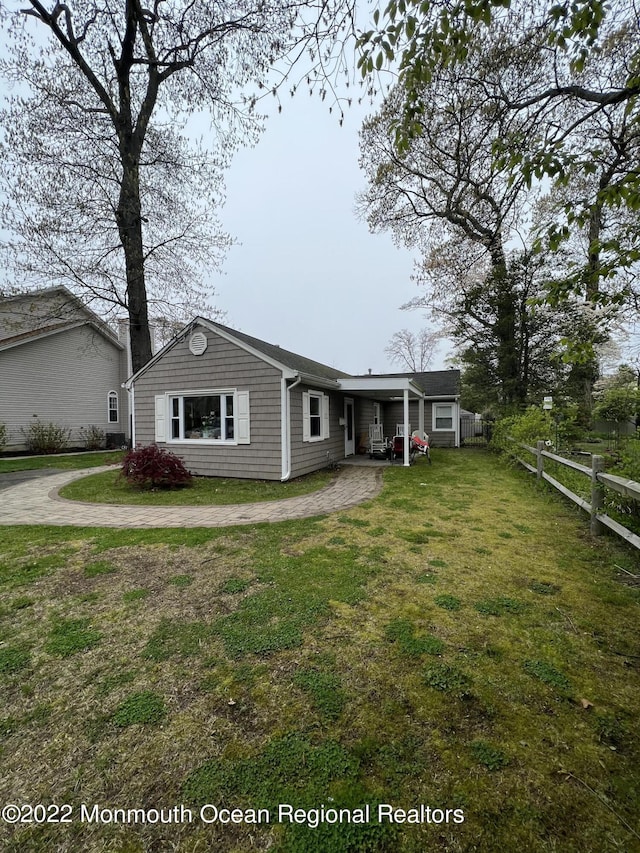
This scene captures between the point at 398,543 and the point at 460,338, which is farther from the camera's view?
the point at 460,338

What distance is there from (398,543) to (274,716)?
3.01 metres

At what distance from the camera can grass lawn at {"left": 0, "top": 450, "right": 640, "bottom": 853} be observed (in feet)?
5.00

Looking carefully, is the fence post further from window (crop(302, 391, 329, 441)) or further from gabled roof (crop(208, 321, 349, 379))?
window (crop(302, 391, 329, 441))

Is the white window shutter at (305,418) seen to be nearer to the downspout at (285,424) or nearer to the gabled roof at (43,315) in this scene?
the downspout at (285,424)

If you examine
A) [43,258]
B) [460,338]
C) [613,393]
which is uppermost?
[43,258]

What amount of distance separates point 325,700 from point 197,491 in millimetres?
6713

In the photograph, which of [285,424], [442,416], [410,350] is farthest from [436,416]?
[410,350]

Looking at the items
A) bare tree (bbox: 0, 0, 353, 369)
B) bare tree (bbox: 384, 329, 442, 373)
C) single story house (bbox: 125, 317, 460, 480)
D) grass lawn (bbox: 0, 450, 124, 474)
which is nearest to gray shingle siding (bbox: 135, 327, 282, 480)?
single story house (bbox: 125, 317, 460, 480)

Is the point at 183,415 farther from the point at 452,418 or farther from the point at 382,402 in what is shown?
the point at 452,418

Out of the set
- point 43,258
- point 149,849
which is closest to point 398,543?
point 149,849

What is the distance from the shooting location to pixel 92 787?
1.68 metres

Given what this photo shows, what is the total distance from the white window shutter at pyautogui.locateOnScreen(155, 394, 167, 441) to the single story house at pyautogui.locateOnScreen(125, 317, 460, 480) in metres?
0.03

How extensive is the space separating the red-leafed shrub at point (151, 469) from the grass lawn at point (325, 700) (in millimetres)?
3931

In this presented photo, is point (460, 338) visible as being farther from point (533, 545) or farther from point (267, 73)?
point (267, 73)
